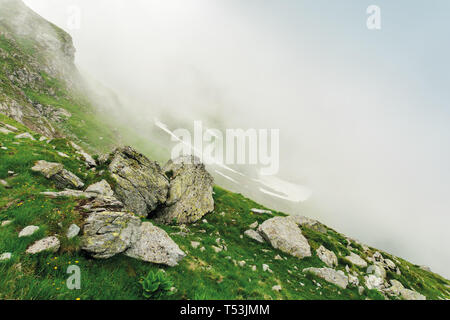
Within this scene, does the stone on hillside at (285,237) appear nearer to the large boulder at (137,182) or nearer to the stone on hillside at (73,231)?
the large boulder at (137,182)

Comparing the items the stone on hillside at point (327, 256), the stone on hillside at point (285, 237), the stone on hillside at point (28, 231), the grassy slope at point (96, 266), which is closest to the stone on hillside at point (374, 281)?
the grassy slope at point (96, 266)

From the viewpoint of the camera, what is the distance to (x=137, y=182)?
1752cm

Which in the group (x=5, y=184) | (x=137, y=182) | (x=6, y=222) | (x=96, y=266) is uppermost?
(x=5, y=184)

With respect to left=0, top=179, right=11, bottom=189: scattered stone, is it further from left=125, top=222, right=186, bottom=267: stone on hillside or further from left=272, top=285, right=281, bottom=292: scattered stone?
left=272, top=285, right=281, bottom=292: scattered stone

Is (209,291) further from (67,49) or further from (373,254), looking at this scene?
(67,49)

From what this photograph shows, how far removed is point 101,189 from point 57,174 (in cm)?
307

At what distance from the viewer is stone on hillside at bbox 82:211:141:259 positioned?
753 cm

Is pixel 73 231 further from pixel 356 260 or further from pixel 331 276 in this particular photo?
pixel 356 260

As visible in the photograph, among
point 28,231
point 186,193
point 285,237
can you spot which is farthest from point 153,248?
point 285,237

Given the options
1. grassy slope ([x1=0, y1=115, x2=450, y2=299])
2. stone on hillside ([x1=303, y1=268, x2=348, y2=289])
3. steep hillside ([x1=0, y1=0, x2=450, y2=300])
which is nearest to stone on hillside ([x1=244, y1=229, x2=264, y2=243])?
steep hillside ([x1=0, y1=0, x2=450, y2=300])

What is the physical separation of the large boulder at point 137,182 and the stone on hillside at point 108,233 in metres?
6.77

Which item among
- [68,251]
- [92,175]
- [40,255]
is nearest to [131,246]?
[68,251]

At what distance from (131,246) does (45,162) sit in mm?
11024
